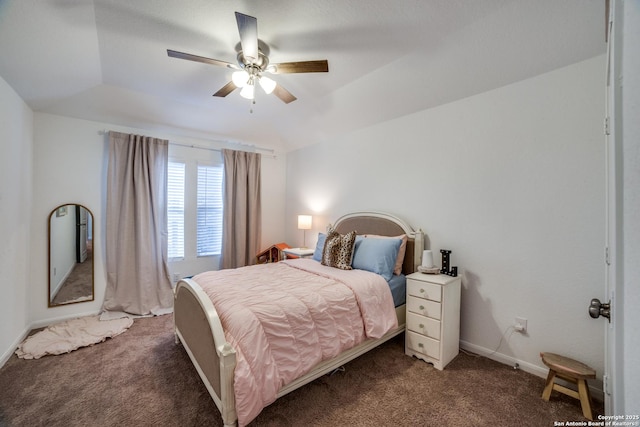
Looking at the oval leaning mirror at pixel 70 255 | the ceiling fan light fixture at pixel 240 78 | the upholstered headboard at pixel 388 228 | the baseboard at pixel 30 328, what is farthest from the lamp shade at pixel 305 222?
the baseboard at pixel 30 328

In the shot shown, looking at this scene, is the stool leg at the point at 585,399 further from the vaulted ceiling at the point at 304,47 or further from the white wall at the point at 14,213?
the white wall at the point at 14,213

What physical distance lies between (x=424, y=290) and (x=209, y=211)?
342 centimetres

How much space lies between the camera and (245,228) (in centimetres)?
437

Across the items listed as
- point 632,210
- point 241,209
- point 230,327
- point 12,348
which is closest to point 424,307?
point 230,327

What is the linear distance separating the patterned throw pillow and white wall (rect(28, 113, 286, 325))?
2.97m

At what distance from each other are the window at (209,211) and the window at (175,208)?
24 cm

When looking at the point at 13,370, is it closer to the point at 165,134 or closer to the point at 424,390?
the point at 165,134

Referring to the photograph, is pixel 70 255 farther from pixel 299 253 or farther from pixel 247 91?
pixel 247 91

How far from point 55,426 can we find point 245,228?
9.85 ft

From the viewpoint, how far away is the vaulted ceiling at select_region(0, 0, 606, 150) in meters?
1.79

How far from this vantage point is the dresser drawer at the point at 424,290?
2248 millimetres

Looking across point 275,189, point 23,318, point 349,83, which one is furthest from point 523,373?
point 23,318

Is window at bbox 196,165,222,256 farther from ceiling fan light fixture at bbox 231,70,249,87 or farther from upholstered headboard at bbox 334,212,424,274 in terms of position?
ceiling fan light fixture at bbox 231,70,249,87

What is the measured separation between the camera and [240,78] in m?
2.04
